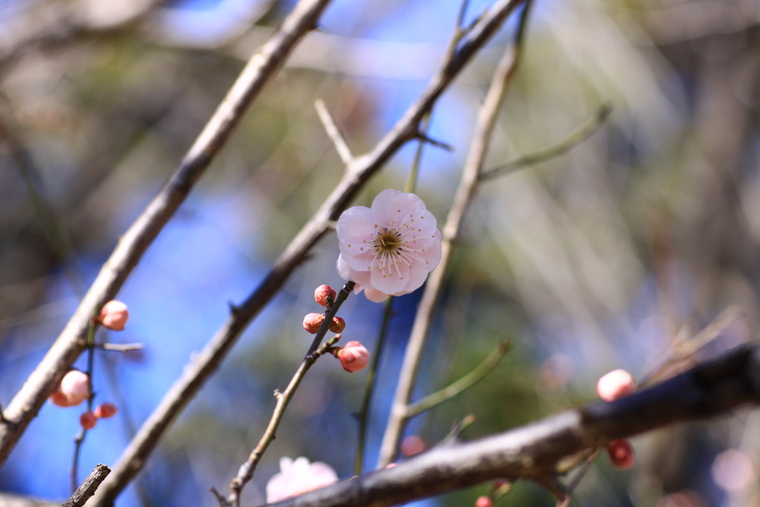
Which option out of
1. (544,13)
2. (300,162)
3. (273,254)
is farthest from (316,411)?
(544,13)

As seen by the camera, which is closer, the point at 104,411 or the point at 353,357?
the point at 353,357

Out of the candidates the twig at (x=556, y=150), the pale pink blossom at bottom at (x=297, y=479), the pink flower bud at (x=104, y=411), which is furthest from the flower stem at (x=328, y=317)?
the twig at (x=556, y=150)

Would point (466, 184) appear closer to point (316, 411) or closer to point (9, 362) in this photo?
point (9, 362)

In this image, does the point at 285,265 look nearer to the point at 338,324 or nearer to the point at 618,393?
the point at 338,324

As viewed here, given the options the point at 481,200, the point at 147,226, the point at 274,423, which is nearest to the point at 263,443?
the point at 274,423

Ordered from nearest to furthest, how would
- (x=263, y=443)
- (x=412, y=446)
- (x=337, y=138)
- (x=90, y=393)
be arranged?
(x=263, y=443) → (x=90, y=393) → (x=337, y=138) → (x=412, y=446)

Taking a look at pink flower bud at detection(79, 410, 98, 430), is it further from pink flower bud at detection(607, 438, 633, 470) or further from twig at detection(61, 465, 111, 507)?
pink flower bud at detection(607, 438, 633, 470)
